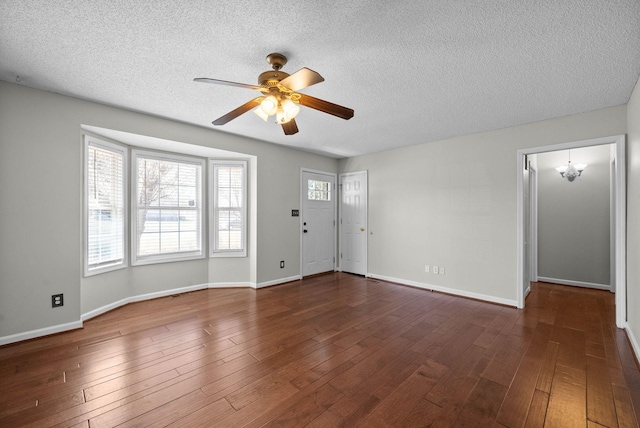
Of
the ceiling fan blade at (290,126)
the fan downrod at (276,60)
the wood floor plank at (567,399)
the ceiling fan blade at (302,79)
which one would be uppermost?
the fan downrod at (276,60)

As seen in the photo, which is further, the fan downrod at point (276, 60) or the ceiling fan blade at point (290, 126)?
the ceiling fan blade at point (290, 126)

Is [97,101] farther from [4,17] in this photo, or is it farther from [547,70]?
[547,70]

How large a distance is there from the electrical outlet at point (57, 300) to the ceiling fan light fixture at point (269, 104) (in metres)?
2.88

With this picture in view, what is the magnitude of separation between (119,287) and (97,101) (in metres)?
2.33

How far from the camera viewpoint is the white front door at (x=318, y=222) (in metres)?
5.43

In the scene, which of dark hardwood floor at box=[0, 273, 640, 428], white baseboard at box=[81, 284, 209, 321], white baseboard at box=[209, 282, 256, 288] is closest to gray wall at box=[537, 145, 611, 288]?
dark hardwood floor at box=[0, 273, 640, 428]

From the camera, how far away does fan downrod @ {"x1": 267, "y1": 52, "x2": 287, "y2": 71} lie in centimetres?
209

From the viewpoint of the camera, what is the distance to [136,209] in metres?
3.98

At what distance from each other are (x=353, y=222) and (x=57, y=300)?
4.53 meters

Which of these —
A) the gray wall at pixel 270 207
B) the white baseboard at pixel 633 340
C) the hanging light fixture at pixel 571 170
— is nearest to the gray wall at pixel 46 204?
the gray wall at pixel 270 207

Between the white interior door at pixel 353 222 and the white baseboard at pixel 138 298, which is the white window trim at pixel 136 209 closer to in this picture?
the white baseboard at pixel 138 298

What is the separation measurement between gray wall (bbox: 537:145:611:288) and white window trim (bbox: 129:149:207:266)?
238 inches

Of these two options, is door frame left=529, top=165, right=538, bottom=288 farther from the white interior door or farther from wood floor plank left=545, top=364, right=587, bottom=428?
wood floor plank left=545, top=364, right=587, bottom=428

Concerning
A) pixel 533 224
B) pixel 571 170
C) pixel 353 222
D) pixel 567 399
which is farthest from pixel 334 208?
pixel 567 399
